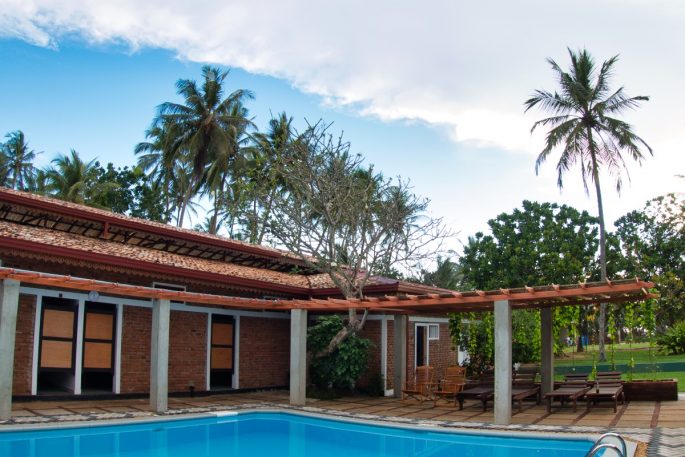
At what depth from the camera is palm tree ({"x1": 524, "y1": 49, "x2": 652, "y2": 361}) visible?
83.9ft

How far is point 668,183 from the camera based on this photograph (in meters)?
35.5

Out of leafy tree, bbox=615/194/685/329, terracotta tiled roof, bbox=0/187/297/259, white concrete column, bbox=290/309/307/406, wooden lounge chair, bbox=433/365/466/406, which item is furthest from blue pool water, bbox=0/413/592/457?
leafy tree, bbox=615/194/685/329

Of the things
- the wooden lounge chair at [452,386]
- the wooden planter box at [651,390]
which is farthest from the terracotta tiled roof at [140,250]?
the wooden planter box at [651,390]

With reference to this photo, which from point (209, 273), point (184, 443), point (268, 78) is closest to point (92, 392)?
point (209, 273)

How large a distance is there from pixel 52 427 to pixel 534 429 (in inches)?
338

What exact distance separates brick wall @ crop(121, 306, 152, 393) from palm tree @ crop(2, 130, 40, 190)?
33.5 metres

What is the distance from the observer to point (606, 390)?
42.7 ft

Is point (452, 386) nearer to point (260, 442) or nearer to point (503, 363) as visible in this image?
point (503, 363)

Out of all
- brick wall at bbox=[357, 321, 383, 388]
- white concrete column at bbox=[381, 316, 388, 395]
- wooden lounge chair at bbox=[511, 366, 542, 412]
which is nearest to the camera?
wooden lounge chair at bbox=[511, 366, 542, 412]

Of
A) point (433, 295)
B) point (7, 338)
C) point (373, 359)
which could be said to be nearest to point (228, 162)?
point (373, 359)

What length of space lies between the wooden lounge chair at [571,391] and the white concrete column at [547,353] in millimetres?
451

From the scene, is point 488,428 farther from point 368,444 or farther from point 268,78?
point 268,78

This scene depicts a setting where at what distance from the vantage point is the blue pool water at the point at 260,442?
9.67m

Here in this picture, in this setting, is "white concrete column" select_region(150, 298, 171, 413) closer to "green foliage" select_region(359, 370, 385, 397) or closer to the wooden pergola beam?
the wooden pergola beam
